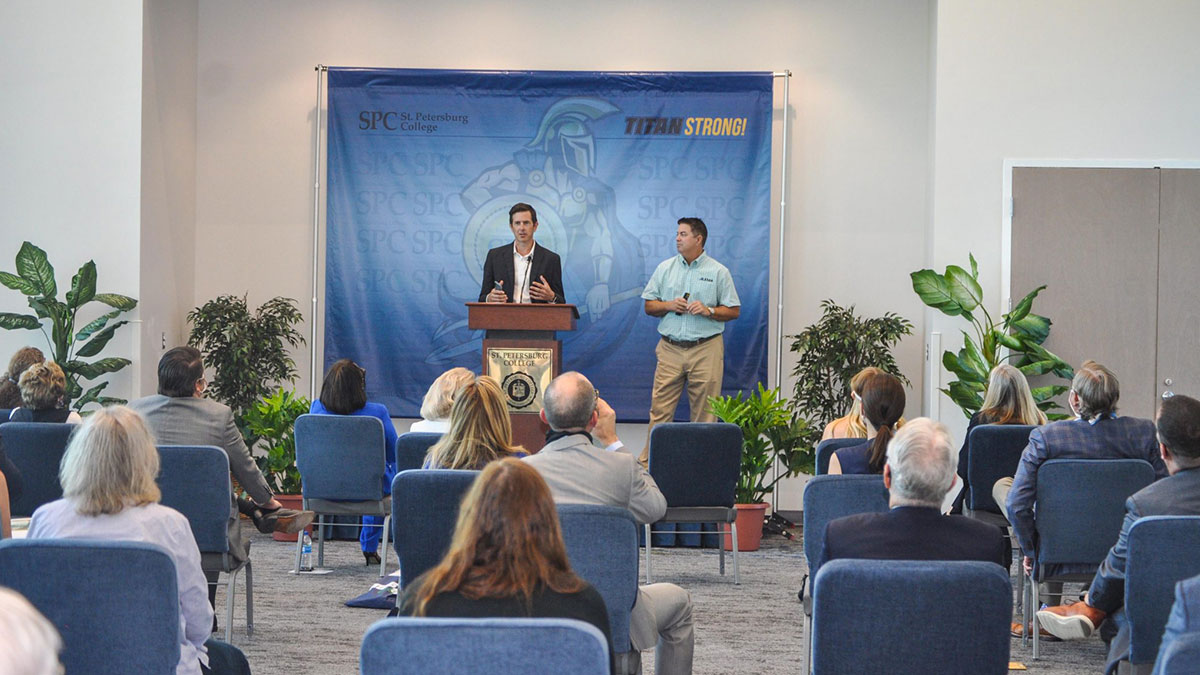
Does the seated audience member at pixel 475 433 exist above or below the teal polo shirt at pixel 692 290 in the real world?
below

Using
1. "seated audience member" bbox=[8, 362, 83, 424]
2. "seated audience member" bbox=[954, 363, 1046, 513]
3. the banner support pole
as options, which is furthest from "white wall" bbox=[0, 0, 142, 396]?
"seated audience member" bbox=[954, 363, 1046, 513]

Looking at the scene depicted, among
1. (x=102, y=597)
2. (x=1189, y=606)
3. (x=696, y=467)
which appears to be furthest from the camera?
(x=696, y=467)

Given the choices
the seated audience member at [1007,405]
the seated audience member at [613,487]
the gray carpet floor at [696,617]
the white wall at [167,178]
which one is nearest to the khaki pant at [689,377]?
the gray carpet floor at [696,617]

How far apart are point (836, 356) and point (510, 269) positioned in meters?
2.36

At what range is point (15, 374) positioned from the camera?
595 centimetres

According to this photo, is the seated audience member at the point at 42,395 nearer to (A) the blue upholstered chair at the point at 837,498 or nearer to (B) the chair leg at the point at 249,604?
(B) the chair leg at the point at 249,604

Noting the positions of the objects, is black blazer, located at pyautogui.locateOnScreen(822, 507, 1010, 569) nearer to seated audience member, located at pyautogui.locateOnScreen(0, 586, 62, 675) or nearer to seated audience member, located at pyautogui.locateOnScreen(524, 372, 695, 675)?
seated audience member, located at pyautogui.locateOnScreen(524, 372, 695, 675)

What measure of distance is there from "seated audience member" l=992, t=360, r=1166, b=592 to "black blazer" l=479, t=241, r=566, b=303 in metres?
3.96

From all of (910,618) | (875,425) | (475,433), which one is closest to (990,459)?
(875,425)

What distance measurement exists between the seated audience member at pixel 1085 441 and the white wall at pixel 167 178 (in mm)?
6315

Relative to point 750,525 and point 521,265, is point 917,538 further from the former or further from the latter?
point 521,265

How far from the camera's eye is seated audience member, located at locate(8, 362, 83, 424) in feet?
17.4

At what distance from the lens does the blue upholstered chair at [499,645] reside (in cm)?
194

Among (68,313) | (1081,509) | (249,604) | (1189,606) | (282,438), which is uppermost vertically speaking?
(68,313)
